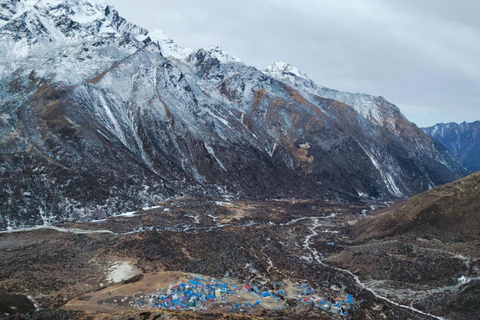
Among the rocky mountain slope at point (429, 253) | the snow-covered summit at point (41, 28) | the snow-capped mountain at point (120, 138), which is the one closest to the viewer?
the rocky mountain slope at point (429, 253)

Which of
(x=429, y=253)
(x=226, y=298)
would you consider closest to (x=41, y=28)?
(x=226, y=298)

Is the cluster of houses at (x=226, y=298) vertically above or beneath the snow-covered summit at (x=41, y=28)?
beneath

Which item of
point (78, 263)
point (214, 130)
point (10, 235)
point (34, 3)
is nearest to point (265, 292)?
point (78, 263)

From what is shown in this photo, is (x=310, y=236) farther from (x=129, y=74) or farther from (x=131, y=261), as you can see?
(x=129, y=74)

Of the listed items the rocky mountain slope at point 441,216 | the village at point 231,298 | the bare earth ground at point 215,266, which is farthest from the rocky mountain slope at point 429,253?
the village at point 231,298

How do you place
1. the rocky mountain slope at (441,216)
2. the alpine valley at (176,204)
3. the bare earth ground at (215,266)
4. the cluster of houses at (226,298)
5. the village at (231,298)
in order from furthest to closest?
1. the rocky mountain slope at (441,216)
2. the alpine valley at (176,204)
3. the bare earth ground at (215,266)
4. the cluster of houses at (226,298)
5. the village at (231,298)

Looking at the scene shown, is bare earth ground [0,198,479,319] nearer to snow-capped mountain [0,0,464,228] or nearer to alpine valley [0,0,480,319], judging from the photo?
alpine valley [0,0,480,319]

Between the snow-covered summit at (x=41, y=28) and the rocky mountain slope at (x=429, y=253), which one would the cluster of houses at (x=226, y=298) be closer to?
the rocky mountain slope at (x=429, y=253)
